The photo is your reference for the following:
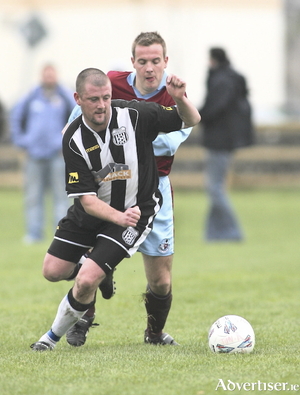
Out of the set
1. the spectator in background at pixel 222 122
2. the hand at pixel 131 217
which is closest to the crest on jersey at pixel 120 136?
the hand at pixel 131 217

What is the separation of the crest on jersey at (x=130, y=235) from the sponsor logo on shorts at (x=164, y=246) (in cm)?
36

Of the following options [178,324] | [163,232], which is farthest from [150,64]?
[178,324]

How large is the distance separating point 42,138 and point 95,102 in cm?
757

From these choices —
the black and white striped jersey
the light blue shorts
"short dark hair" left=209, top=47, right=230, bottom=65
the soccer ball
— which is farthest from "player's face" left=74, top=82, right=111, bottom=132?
"short dark hair" left=209, top=47, right=230, bottom=65

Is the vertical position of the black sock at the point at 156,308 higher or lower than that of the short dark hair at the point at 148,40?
lower

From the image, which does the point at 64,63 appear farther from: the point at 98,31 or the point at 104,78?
the point at 104,78

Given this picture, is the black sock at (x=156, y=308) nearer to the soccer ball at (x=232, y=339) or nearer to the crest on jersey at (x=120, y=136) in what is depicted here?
the soccer ball at (x=232, y=339)

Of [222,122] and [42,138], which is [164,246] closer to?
[222,122]

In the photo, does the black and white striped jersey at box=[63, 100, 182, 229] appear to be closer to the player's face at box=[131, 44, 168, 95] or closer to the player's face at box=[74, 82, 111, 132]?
the player's face at box=[74, 82, 111, 132]

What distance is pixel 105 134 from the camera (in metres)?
5.46

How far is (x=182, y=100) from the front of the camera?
212 inches

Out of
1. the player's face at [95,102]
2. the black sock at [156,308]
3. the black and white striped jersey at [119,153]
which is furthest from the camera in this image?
the black sock at [156,308]

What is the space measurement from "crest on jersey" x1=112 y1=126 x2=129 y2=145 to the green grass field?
140cm

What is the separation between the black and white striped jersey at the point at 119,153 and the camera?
5426 mm
